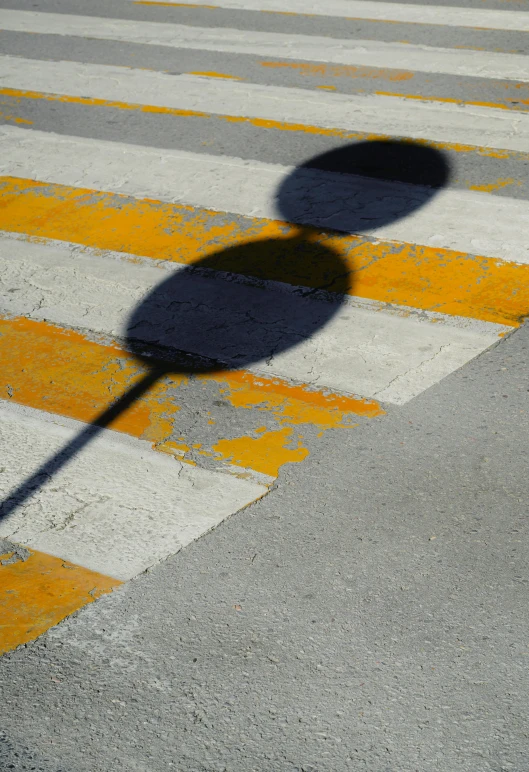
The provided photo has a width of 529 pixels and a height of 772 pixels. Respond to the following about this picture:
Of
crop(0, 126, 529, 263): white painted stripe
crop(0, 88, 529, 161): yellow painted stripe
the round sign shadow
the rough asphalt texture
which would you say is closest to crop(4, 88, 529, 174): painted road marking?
crop(0, 88, 529, 161): yellow painted stripe

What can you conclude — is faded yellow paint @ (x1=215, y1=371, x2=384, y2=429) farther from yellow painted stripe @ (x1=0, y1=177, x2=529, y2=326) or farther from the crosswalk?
yellow painted stripe @ (x1=0, y1=177, x2=529, y2=326)

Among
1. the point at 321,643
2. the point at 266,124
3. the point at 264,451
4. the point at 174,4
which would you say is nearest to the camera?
the point at 321,643

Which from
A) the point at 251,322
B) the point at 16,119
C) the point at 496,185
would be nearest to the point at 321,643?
the point at 251,322

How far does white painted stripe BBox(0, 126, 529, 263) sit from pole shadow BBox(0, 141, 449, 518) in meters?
0.02

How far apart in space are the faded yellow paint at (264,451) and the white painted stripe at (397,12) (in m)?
5.82

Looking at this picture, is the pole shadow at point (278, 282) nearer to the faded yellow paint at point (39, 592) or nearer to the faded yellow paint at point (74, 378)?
the faded yellow paint at point (74, 378)

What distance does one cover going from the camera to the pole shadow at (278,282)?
425 cm

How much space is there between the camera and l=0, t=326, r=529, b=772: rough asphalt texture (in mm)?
2324

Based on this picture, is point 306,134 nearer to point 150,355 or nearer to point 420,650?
point 150,355

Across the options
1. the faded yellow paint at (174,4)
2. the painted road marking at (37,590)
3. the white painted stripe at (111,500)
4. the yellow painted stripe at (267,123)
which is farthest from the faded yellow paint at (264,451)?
the faded yellow paint at (174,4)

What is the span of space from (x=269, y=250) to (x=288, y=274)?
12.0 inches

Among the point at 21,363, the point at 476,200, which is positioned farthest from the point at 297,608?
the point at 476,200

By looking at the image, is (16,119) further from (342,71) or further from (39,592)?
(39,592)

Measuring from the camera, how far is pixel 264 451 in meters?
3.58
